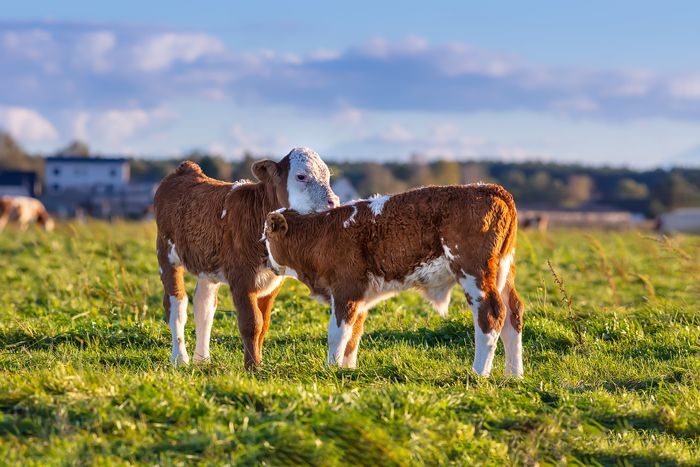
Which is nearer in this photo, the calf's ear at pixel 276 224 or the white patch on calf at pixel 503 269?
the white patch on calf at pixel 503 269

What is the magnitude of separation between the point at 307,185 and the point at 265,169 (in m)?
0.49

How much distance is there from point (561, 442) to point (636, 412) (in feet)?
3.60

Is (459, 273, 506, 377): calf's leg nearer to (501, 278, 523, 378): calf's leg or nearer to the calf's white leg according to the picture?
(501, 278, 523, 378): calf's leg

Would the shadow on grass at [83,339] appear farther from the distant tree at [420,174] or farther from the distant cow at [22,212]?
the distant tree at [420,174]

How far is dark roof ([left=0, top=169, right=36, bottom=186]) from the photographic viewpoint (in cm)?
10281

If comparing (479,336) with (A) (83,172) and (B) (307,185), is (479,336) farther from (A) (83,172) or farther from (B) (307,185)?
(A) (83,172)

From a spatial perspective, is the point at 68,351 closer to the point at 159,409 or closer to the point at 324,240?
the point at 324,240

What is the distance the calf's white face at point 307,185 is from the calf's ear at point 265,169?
0.17 meters

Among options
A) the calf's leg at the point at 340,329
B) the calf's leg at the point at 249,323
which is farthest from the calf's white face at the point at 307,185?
the calf's leg at the point at 340,329

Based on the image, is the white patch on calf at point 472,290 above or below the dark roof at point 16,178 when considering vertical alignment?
above

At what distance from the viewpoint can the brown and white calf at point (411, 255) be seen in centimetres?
823

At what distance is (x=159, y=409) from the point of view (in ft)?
20.7

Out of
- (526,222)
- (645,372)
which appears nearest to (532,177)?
(526,222)

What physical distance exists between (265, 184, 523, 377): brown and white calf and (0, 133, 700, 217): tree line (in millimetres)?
84008
